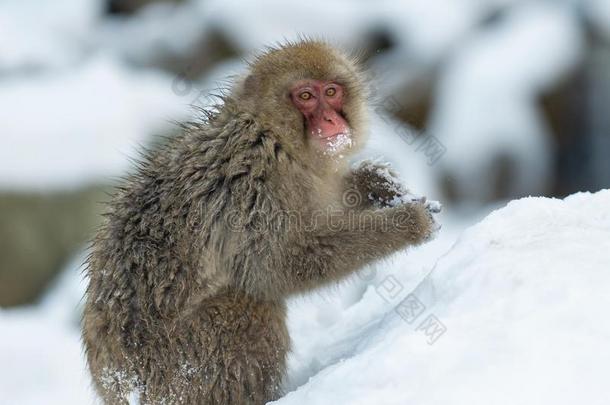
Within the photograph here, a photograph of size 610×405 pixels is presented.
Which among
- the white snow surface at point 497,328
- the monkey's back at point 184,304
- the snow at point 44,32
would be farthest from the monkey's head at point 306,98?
the snow at point 44,32

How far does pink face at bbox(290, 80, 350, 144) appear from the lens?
3.66 meters

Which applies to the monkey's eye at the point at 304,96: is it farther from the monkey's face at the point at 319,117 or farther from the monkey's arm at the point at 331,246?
the monkey's arm at the point at 331,246

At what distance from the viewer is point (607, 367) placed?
2.37 m

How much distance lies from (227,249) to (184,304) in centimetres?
26

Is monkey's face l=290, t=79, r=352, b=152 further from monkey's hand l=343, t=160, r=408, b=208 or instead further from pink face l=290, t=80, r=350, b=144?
monkey's hand l=343, t=160, r=408, b=208

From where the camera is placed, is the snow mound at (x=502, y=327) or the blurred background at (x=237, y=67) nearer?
the snow mound at (x=502, y=327)

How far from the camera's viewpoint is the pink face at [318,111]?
3.66m

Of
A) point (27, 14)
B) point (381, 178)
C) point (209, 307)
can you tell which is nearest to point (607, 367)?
point (209, 307)

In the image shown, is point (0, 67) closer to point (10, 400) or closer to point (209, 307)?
point (10, 400)

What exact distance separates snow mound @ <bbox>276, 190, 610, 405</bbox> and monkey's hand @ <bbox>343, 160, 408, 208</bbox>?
83 cm

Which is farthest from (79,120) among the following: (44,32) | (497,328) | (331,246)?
(497,328)

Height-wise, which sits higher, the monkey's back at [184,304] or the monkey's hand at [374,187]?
the monkey's hand at [374,187]

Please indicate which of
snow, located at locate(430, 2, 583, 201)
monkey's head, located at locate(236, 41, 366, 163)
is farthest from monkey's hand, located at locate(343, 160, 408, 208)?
snow, located at locate(430, 2, 583, 201)

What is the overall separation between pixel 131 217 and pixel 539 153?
6.58m
